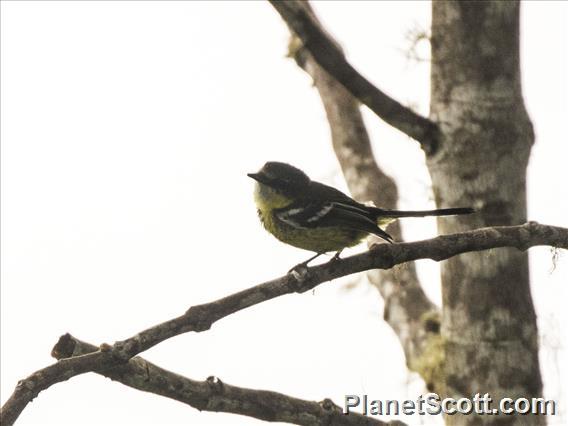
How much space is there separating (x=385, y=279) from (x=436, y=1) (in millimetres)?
1776

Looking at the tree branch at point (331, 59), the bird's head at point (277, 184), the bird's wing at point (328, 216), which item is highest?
the tree branch at point (331, 59)

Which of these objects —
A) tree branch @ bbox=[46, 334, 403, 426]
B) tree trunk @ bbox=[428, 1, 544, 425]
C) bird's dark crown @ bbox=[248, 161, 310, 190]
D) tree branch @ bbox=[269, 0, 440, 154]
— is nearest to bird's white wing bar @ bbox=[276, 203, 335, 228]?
bird's dark crown @ bbox=[248, 161, 310, 190]

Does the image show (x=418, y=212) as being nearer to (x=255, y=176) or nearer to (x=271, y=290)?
(x=255, y=176)

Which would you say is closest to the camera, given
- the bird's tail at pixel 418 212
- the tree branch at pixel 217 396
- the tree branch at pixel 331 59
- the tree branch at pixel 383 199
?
the tree branch at pixel 217 396

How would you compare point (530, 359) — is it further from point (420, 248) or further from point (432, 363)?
point (420, 248)

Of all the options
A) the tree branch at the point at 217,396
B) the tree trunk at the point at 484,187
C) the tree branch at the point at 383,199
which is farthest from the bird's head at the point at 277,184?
the tree branch at the point at 217,396

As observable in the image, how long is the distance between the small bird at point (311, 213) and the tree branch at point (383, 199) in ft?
3.28

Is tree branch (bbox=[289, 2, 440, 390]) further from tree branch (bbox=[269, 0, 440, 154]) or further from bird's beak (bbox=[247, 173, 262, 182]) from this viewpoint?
bird's beak (bbox=[247, 173, 262, 182])

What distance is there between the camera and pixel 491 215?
5.60 metres

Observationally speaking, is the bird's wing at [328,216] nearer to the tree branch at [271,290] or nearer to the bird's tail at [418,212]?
the bird's tail at [418,212]

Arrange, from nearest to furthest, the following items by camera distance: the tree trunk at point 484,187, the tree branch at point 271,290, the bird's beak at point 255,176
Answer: the tree branch at point 271,290 → the bird's beak at point 255,176 → the tree trunk at point 484,187

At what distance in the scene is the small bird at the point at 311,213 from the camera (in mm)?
5133

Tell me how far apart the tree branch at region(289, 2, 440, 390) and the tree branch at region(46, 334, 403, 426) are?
1.40 meters

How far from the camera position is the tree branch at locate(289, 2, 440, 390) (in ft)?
20.3
